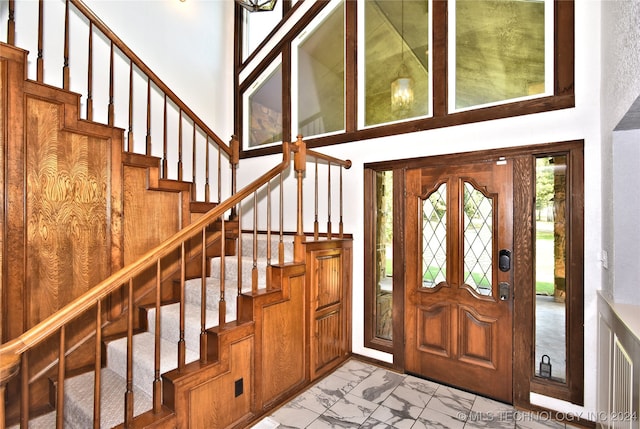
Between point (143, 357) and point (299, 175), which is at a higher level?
point (299, 175)

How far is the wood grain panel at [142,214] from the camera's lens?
110 inches

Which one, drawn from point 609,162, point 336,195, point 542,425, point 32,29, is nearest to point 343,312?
point 336,195

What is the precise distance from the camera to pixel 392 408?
8.12ft

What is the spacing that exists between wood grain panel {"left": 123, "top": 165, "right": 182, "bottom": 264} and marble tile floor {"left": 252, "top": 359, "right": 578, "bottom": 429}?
5.90 feet

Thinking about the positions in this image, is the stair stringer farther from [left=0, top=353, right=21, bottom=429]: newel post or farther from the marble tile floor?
[left=0, top=353, right=21, bottom=429]: newel post

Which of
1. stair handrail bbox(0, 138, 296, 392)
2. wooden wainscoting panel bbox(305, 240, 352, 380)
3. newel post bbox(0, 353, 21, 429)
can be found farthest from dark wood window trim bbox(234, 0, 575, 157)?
newel post bbox(0, 353, 21, 429)

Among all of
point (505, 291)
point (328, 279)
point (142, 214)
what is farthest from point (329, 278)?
point (142, 214)

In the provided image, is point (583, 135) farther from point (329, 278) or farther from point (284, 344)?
point (284, 344)

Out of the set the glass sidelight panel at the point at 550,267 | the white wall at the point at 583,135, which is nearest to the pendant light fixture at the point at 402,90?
the white wall at the point at 583,135

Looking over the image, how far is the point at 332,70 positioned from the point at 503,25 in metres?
1.72

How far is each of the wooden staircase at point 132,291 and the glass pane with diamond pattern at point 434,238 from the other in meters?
0.83

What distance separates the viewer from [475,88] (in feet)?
9.11

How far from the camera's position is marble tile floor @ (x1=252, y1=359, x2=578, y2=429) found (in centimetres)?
229

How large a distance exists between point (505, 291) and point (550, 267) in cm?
39
